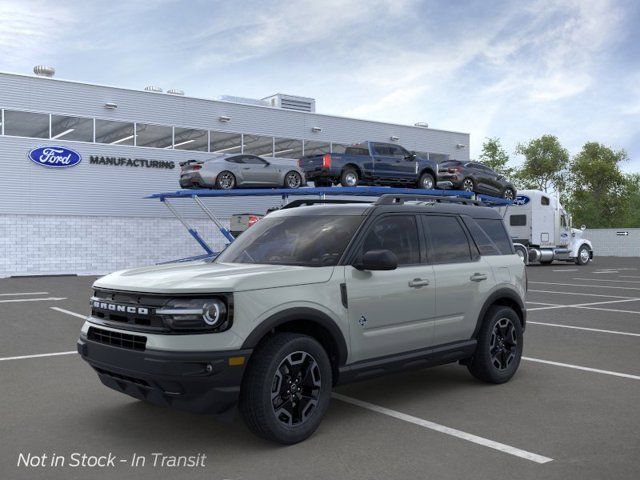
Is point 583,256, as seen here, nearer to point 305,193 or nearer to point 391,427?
point 305,193

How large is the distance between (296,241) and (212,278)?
121 centimetres

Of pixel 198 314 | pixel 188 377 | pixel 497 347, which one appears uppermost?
pixel 198 314

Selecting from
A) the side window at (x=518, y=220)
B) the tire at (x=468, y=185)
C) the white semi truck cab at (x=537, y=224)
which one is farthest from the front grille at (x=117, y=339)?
the side window at (x=518, y=220)

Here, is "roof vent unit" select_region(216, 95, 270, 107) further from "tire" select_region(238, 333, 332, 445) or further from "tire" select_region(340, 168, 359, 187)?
"tire" select_region(238, 333, 332, 445)

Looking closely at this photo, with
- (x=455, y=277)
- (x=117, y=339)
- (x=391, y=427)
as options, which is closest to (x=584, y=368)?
(x=455, y=277)

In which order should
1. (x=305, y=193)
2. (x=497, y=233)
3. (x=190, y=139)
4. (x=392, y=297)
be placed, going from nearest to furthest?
(x=392, y=297)
(x=497, y=233)
(x=305, y=193)
(x=190, y=139)

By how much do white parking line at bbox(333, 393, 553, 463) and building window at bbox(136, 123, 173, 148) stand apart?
25645 millimetres

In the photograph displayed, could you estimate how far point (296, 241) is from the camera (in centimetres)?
572

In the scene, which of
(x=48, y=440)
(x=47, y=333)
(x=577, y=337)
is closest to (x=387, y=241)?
(x=48, y=440)

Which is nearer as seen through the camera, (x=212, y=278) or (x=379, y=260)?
(x=212, y=278)

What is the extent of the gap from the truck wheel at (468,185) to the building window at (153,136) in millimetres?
13660

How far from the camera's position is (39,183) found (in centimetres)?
2730

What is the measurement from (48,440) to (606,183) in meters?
74.2

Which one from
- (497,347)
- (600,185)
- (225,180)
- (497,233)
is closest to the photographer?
(497,347)
